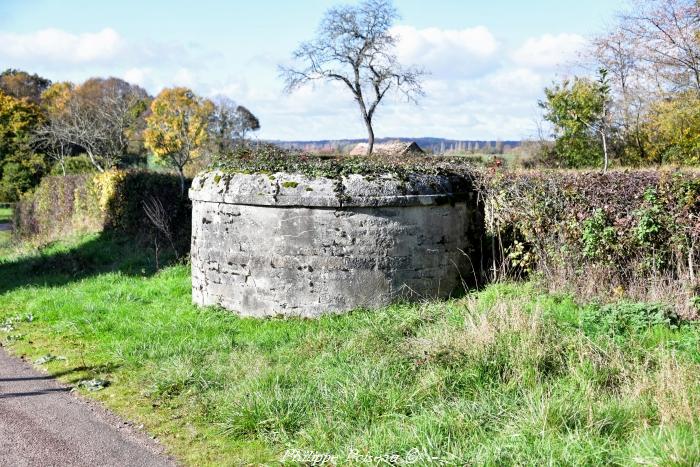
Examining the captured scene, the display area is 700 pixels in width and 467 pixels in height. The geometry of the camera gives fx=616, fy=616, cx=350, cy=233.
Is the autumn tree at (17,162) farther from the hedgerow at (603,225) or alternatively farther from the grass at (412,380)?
the hedgerow at (603,225)

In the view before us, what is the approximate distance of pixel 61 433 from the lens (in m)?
5.20

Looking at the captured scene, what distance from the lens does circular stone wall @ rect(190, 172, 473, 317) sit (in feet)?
25.6

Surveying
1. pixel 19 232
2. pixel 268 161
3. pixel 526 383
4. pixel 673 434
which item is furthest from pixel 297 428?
pixel 19 232

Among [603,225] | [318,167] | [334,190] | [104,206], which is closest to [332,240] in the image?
[334,190]

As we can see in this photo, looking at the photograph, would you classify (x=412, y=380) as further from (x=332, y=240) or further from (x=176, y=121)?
(x=176, y=121)

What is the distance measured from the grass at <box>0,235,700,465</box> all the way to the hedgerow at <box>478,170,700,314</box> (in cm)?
62

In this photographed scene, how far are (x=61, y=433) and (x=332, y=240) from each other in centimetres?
377

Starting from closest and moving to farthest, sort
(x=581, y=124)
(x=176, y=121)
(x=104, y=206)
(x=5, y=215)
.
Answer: (x=104, y=206)
(x=581, y=124)
(x=5, y=215)
(x=176, y=121)

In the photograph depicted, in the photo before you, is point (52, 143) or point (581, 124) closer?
point (581, 124)

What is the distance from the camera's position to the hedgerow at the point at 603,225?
7.27 metres

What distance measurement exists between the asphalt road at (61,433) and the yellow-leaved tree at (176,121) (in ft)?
68.0

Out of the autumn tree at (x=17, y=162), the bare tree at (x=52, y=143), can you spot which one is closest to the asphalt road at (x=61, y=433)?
the bare tree at (x=52, y=143)

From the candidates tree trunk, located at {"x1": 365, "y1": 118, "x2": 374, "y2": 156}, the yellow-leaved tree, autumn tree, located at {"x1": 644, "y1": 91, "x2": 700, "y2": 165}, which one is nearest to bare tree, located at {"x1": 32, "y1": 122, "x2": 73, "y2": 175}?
the yellow-leaved tree

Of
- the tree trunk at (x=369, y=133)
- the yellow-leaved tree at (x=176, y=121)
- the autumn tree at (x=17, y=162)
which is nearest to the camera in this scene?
the tree trunk at (x=369, y=133)
